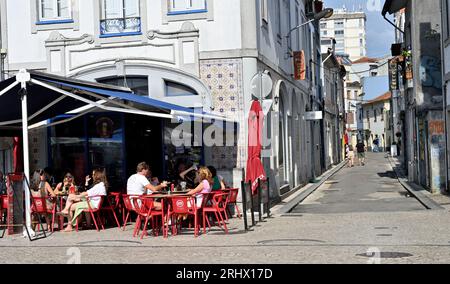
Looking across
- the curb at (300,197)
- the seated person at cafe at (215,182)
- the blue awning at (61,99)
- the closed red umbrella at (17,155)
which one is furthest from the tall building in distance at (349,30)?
the blue awning at (61,99)

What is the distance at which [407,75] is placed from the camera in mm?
26609

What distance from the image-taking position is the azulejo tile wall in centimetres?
1705

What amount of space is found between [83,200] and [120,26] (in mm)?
5133

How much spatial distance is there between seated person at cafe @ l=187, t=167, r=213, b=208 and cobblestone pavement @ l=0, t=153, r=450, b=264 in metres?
0.69

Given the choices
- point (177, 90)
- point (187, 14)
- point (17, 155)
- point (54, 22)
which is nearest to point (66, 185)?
point (17, 155)

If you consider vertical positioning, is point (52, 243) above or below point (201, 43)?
below

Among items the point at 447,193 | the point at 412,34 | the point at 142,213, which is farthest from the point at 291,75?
the point at 142,213

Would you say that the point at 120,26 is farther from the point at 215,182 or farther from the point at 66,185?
the point at 215,182

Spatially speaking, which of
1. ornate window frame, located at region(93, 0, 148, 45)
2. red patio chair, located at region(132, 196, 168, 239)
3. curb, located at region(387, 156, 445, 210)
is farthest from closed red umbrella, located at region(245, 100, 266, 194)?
curb, located at region(387, 156, 445, 210)

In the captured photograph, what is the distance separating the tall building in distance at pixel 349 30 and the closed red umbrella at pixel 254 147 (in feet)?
416

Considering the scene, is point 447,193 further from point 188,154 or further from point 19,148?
point 19,148

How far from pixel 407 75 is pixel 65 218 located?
14.9 m

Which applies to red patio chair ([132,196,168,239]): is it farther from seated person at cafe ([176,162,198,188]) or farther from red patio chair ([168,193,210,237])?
seated person at cafe ([176,162,198,188])

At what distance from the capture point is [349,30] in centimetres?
14100
